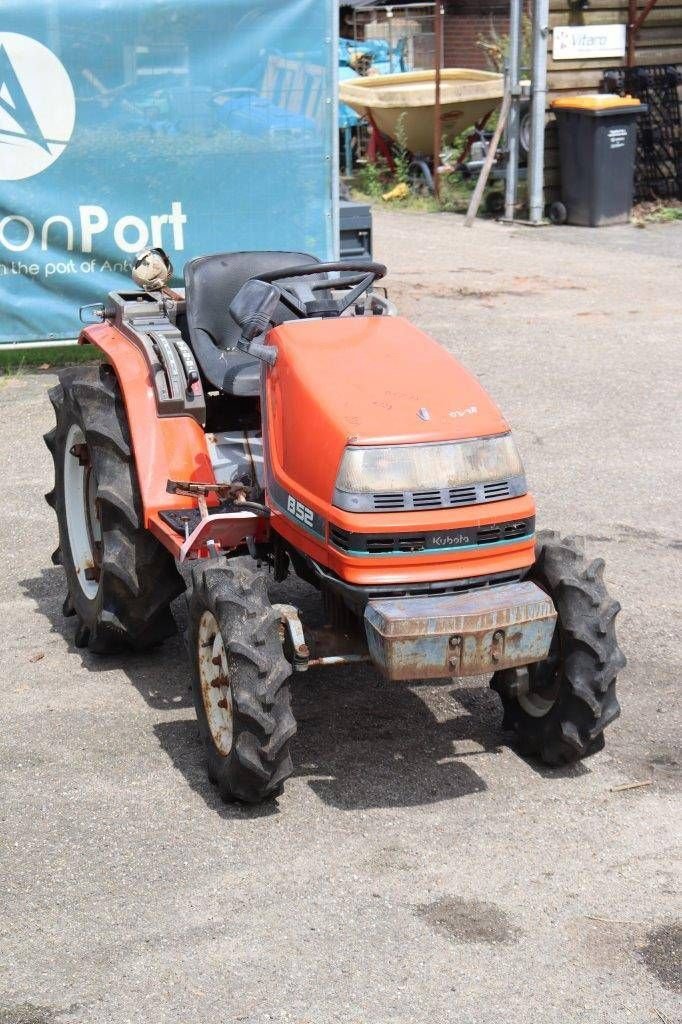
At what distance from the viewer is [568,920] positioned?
385 cm

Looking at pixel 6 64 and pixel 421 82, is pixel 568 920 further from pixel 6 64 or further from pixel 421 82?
pixel 421 82

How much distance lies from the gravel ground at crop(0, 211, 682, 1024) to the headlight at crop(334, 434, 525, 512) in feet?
3.23

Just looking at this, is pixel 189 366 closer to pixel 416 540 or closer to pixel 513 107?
pixel 416 540

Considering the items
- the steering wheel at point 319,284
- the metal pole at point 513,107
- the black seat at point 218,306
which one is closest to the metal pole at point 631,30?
the metal pole at point 513,107

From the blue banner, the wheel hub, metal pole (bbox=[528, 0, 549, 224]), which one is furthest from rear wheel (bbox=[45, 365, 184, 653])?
metal pole (bbox=[528, 0, 549, 224])

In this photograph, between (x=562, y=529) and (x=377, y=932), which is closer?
(x=377, y=932)

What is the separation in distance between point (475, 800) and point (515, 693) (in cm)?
41

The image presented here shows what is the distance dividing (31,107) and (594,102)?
7884 mm

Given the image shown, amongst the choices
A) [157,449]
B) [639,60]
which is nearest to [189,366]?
[157,449]

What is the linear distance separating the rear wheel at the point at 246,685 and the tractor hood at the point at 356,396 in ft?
1.31

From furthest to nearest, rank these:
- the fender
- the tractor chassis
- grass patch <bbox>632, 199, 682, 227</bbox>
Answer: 1. grass patch <bbox>632, 199, 682, 227</bbox>
2. the fender
3. the tractor chassis

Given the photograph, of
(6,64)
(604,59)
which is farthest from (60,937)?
(604,59)

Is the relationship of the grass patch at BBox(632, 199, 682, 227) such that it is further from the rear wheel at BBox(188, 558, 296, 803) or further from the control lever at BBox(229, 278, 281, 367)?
the rear wheel at BBox(188, 558, 296, 803)

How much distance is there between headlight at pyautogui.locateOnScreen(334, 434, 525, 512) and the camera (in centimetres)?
421
